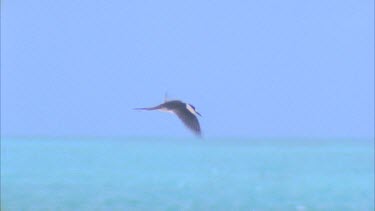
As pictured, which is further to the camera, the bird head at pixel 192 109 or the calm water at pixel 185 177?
the calm water at pixel 185 177

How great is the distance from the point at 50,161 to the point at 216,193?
14386 mm

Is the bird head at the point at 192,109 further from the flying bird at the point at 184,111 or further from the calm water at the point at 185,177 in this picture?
the calm water at the point at 185,177

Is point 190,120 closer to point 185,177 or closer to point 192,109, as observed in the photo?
point 192,109

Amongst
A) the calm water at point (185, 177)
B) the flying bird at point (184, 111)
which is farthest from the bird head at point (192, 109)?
the calm water at point (185, 177)

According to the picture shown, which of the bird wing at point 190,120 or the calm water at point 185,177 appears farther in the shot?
the calm water at point 185,177

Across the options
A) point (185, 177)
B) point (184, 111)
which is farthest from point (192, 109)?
point (185, 177)

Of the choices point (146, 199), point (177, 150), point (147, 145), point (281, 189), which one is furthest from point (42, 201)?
point (147, 145)

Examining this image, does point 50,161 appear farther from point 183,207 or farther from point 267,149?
point 183,207

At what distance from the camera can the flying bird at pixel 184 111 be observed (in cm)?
306

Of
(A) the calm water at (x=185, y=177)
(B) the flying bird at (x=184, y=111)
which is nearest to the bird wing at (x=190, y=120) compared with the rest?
(B) the flying bird at (x=184, y=111)

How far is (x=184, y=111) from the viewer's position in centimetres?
313

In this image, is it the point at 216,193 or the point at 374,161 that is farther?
the point at 374,161

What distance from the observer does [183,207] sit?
2330 cm

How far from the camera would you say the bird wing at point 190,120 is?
10.2ft
